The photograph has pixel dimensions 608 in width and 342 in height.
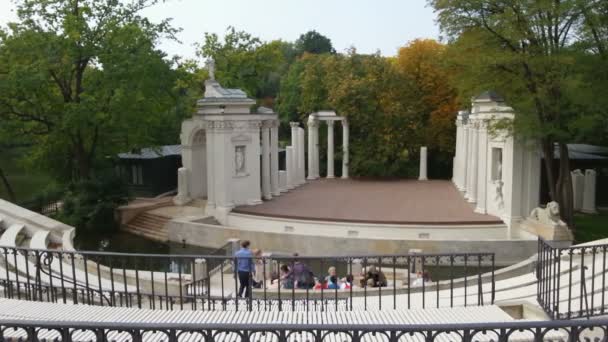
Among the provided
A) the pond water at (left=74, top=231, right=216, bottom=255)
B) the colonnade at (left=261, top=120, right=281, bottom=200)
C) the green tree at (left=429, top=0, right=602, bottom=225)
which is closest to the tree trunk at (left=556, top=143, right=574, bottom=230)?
the green tree at (left=429, top=0, right=602, bottom=225)

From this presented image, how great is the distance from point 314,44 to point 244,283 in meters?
69.5

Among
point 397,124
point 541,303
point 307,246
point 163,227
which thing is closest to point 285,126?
point 397,124

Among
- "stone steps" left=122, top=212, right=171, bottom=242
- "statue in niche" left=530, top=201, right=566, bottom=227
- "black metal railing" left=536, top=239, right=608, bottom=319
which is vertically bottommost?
"stone steps" left=122, top=212, right=171, bottom=242

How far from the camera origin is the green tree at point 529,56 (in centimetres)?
1894

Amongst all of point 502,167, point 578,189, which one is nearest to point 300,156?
point 502,167

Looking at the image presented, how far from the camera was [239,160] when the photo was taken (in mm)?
26641

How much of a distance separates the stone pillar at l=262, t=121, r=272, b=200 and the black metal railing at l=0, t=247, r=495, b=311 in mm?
9825

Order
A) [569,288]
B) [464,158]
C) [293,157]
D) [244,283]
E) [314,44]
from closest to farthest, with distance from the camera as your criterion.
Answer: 1. [569,288]
2. [244,283]
3. [464,158]
4. [293,157]
5. [314,44]

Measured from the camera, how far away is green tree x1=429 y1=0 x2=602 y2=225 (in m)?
18.9

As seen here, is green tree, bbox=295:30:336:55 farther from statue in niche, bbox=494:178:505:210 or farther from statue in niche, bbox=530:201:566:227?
statue in niche, bbox=530:201:566:227

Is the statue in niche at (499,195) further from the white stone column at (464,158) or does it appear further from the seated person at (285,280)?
the seated person at (285,280)

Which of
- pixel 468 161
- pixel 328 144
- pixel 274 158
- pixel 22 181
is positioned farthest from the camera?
pixel 22 181

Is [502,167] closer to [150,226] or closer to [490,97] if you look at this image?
[490,97]

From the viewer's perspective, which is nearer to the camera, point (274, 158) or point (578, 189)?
point (578, 189)
